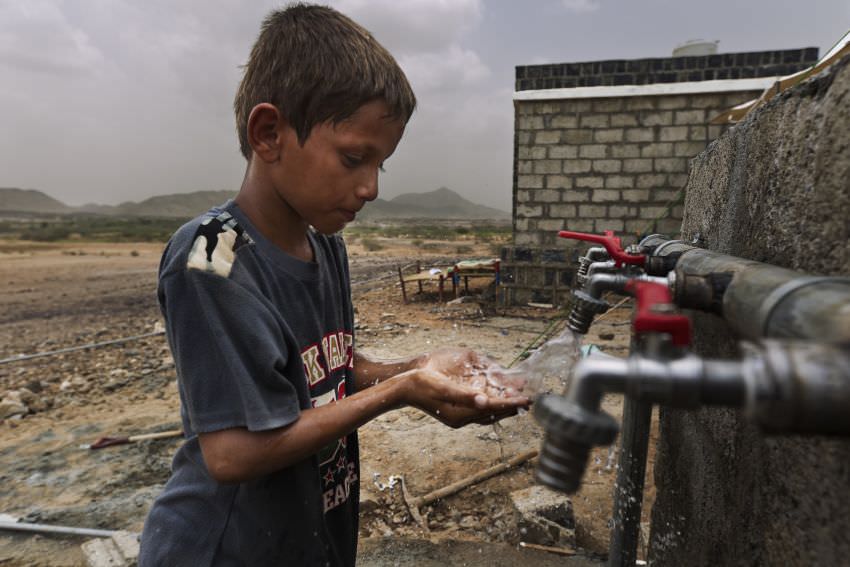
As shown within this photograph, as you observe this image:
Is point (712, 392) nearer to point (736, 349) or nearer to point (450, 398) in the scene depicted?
point (450, 398)

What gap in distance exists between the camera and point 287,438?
1054mm

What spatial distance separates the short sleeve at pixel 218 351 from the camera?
99 cm

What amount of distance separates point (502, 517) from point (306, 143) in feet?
8.96

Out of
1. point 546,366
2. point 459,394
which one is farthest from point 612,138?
point 459,394

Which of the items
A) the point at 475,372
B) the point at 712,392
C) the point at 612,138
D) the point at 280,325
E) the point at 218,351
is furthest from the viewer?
the point at 612,138

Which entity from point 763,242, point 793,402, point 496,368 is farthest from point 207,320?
point 763,242

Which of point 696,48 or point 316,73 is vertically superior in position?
point 696,48

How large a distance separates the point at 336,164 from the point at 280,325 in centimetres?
38

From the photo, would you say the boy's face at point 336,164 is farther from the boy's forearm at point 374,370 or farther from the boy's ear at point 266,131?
the boy's forearm at point 374,370

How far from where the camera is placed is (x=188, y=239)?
1.03 metres

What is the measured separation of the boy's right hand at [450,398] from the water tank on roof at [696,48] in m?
8.78

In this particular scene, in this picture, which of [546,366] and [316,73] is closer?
[316,73]

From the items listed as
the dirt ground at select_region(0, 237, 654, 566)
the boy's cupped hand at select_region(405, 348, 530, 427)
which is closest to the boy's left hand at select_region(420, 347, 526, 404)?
the boy's cupped hand at select_region(405, 348, 530, 427)

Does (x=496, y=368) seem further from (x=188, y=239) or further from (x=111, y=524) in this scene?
(x=111, y=524)
